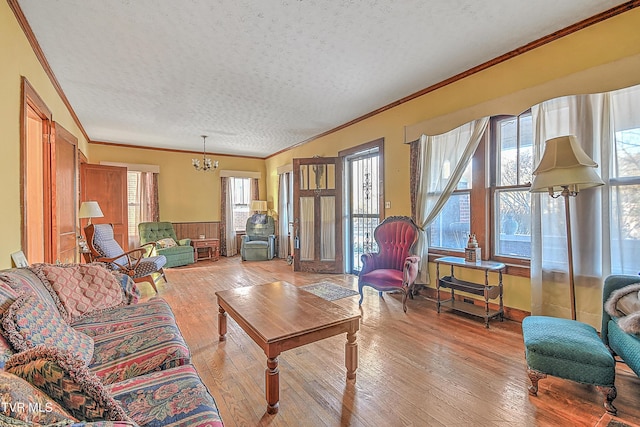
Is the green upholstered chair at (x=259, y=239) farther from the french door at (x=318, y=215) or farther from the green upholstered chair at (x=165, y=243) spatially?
the french door at (x=318, y=215)

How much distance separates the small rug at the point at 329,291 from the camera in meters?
4.04

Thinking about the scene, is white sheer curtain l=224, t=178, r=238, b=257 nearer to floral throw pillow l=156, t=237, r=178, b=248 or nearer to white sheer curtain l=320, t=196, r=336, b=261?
floral throw pillow l=156, t=237, r=178, b=248

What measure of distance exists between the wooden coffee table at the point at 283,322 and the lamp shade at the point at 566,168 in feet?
6.22

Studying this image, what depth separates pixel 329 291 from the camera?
4273 millimetres

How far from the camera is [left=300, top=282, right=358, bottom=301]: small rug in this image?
4.04m

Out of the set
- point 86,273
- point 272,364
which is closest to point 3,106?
point 86,273

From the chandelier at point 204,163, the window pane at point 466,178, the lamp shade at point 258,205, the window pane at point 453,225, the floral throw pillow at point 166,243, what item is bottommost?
the floral throw pillow at point 166,243

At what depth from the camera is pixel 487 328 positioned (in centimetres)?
287

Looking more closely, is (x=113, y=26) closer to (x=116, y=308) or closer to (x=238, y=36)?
(x=238, y=36)

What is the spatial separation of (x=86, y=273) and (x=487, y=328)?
3.60 meters

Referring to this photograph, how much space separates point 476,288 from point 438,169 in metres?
1.48

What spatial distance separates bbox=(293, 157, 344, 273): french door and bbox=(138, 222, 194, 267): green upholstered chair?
245 cm

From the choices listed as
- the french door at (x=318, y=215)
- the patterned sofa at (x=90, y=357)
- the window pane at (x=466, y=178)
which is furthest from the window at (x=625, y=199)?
the french door at (x=318, y=215)

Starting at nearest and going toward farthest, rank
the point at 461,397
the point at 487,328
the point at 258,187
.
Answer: the point at 461,397, the point at 487,328, the point at 258,187
